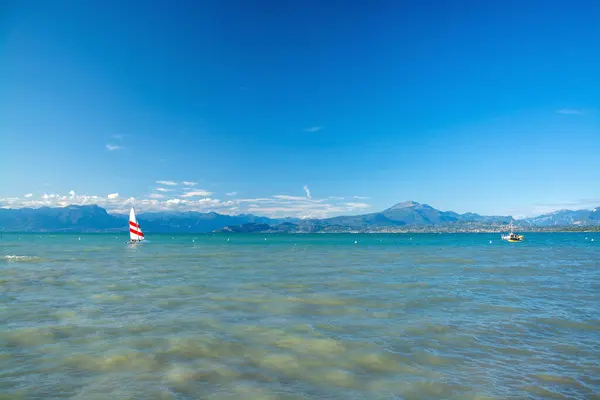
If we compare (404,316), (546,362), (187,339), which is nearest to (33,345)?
(187,339)

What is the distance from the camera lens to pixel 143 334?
12.2 meters

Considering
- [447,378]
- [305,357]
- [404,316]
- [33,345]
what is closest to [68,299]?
[33,345]

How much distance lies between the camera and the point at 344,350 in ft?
34.9

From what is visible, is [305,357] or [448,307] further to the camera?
[448,307]

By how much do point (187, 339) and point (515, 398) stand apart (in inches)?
357

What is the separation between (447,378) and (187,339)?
772 centimetres

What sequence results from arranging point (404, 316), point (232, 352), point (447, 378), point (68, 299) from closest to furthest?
point (447, 378) → point (232, 352) → point (404, 316) → point (68, 299)

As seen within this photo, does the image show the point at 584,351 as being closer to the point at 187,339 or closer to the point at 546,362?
the point at 546,362

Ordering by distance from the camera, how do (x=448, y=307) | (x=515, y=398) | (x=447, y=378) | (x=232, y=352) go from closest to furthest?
(x=515, y=398) → (x=447, y=378) → (x=232, y=352) → (x=448, y=307)

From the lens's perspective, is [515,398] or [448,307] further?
[448,307]

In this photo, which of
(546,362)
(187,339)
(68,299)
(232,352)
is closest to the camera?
(546,362)

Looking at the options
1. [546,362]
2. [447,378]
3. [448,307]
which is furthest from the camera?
[448,307]

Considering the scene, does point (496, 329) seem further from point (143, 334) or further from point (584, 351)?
point (143, 334)

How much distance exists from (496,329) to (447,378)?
18.7 feet
